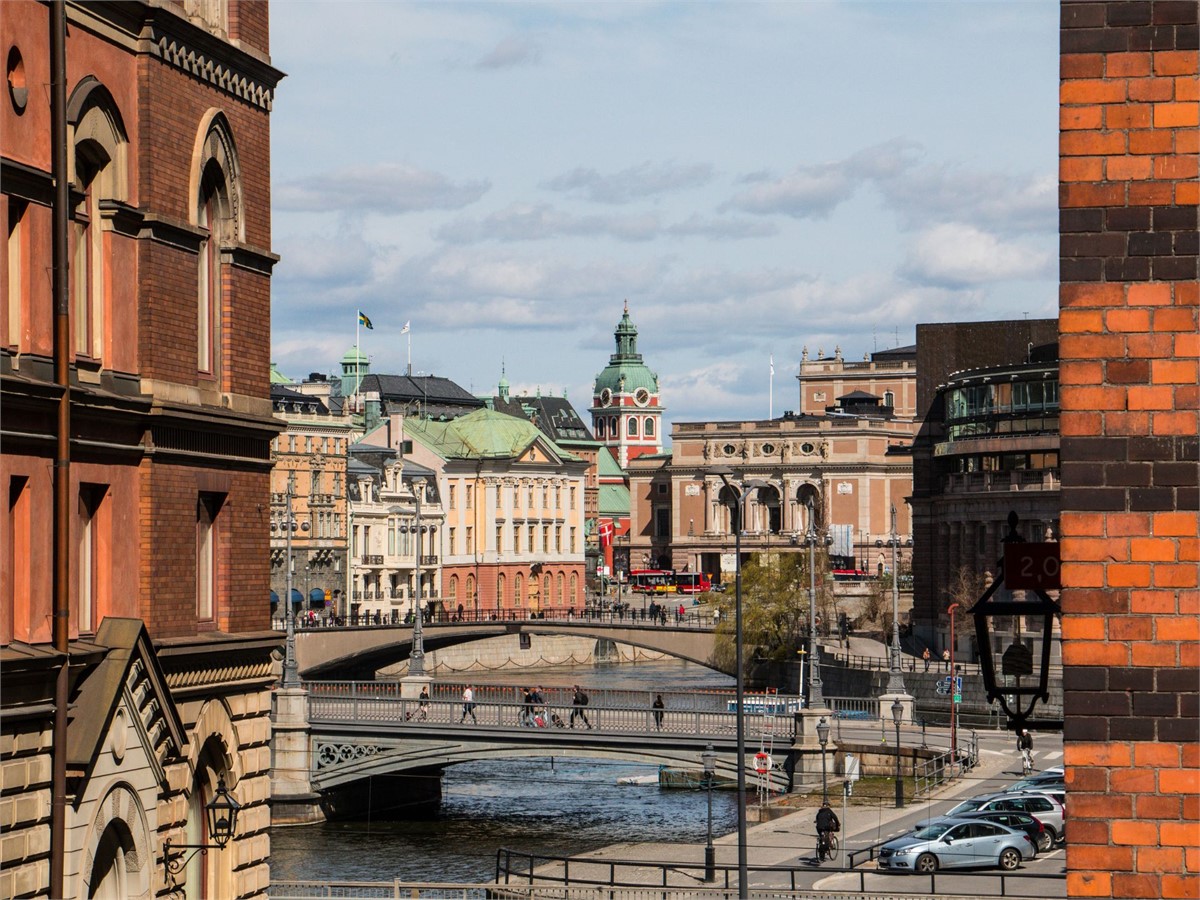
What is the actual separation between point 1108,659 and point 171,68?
1345cm

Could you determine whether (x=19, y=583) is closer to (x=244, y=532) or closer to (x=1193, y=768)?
(x=244, y=532)

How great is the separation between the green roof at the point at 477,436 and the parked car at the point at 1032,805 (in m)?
119

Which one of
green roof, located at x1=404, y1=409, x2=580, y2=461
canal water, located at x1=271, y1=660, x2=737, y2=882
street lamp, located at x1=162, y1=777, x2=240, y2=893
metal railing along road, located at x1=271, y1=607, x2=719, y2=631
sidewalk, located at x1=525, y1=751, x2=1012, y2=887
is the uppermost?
green roof, located at x1=404, y1=409, x2=580, y2=461

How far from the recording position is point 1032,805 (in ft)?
182

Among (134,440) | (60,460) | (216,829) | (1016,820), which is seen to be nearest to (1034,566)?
(60,460)

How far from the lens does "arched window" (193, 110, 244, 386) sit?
70.3ft

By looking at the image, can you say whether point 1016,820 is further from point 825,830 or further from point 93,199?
point 93,199

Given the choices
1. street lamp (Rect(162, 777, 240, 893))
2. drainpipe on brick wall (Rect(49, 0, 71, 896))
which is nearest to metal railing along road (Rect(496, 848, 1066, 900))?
street lamp (Rect(162, 777, 240, 893))

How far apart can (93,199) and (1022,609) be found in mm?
10761

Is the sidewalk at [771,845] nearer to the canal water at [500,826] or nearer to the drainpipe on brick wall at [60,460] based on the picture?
the canal water at [500,826]

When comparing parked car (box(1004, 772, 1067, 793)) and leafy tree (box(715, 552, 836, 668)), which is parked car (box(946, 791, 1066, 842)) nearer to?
parked car (box(1004, 772, 1067, 793))

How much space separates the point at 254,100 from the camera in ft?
75.7

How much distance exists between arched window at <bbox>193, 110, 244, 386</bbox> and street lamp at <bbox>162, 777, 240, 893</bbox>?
4039 mm

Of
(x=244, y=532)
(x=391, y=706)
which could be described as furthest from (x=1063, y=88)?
(x=391, y=706)
